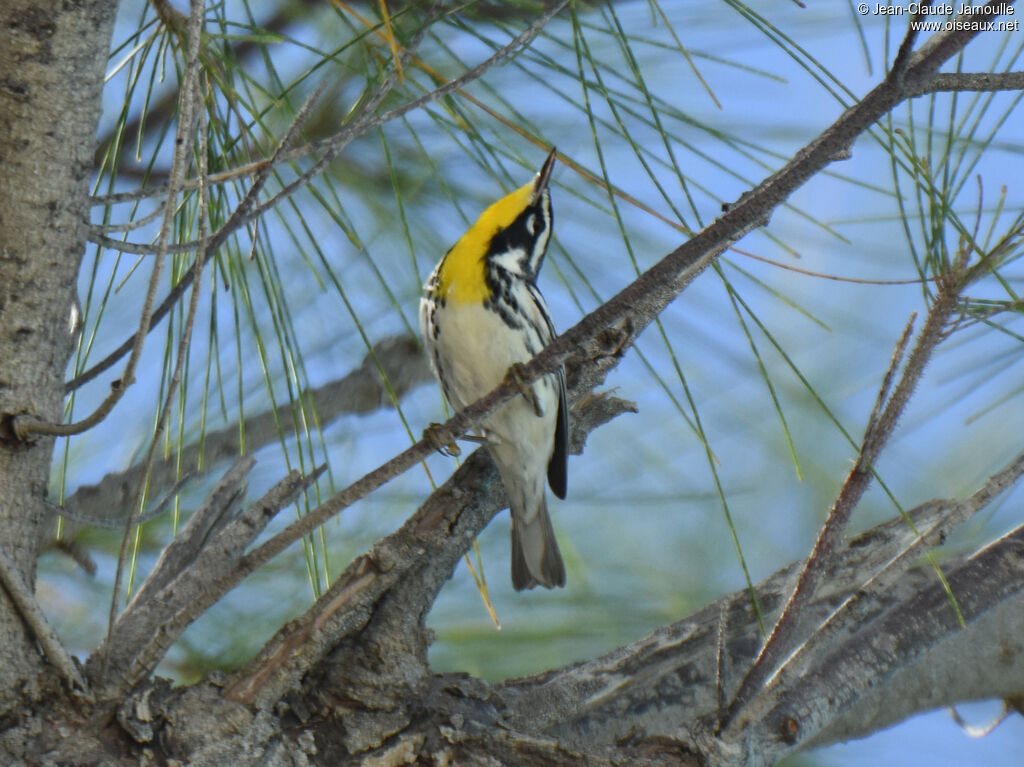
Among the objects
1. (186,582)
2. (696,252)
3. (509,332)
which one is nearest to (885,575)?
(696,252)

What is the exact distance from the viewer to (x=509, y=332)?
1.32m

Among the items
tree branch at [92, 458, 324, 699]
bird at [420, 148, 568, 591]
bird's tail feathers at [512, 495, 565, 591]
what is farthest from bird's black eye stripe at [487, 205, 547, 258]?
tree branch at [92, 458, 324, 699]

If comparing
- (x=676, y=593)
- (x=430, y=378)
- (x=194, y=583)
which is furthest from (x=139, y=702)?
(x=676, y=593)

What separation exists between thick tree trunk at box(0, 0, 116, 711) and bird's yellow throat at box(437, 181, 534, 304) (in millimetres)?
541

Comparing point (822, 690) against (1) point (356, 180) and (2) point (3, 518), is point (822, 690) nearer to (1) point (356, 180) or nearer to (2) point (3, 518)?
(2) point (3, 518)

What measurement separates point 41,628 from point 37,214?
30 centimetres

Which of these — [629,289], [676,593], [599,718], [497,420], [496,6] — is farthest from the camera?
[676,593]

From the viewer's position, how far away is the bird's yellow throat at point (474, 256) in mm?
1317

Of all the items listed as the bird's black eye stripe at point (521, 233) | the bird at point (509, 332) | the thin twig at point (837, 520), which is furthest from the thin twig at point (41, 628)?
the bird's black eye stripe at point (521, 233)

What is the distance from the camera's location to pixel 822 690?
2.60ft

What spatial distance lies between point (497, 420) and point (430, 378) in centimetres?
17

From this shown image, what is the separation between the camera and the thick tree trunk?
32.1 inches

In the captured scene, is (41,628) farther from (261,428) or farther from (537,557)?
(537,557)

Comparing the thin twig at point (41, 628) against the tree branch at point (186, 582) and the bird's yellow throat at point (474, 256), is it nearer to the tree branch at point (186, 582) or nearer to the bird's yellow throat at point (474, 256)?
the tree branch at point (186, 582)
